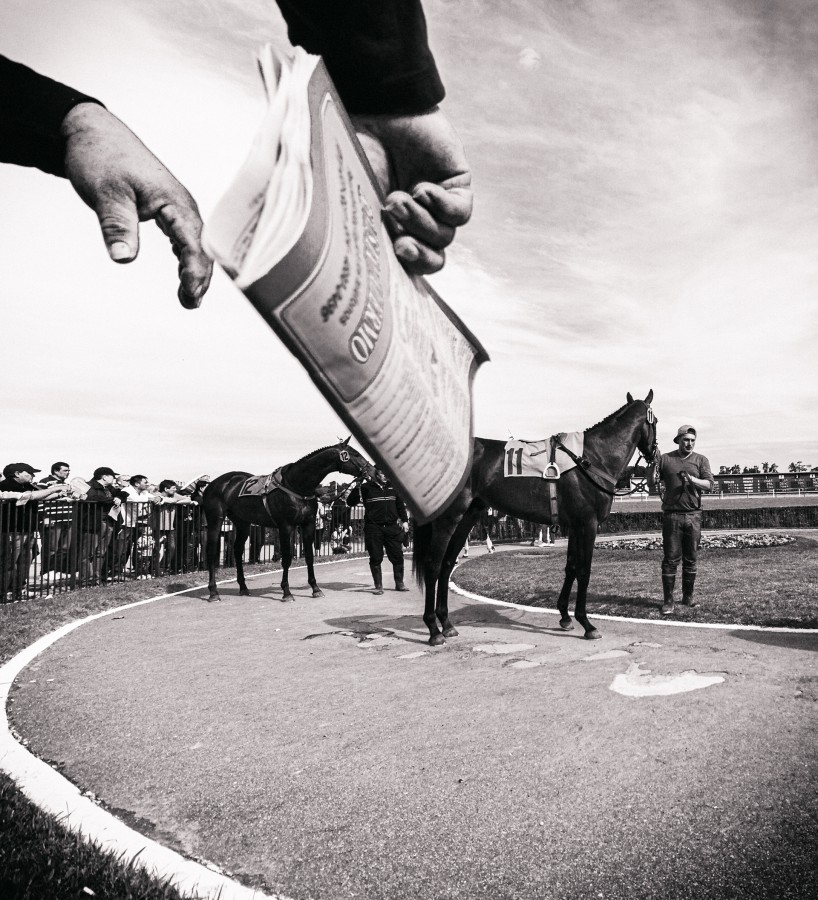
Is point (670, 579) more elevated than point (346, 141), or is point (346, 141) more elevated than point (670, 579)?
point (346, 141)

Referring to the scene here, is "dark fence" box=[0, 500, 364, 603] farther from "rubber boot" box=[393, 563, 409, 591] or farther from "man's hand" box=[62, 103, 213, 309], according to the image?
"man's hand" box=[62, 103, 213, 309]

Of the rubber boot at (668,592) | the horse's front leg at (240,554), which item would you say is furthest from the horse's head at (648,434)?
the horse's front leg at (240,554)

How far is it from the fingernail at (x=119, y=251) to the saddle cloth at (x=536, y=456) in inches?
276

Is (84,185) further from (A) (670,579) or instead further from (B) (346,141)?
(A) (670,579)

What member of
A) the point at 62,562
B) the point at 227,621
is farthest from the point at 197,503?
the point at 227,621

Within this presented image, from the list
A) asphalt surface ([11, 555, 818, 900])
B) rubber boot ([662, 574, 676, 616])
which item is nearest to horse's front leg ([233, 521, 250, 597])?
asphalt surface ([11, 555, 818, 900])

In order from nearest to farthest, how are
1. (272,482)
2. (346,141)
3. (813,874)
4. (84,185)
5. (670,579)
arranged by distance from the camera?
(346,141) < (84,185) < (813,874) < (670,579) < (272,482)

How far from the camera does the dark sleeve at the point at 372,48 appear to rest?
1240 millimetres

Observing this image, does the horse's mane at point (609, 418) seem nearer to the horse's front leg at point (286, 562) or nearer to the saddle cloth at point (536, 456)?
the saddle cloth at point (536, 456)

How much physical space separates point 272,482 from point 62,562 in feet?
13.9

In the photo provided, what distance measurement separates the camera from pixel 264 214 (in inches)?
31.1

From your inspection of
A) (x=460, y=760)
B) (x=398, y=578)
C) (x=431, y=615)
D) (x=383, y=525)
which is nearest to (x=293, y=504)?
(x=383, y=525)

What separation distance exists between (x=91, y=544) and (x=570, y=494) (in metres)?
9.47

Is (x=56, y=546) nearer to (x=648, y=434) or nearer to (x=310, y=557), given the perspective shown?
(x=310, y=557)
